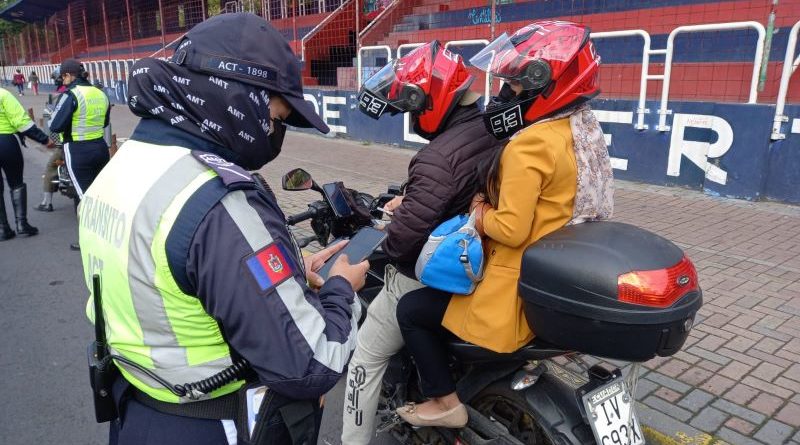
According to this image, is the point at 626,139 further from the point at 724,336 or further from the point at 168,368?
the point at 168,368

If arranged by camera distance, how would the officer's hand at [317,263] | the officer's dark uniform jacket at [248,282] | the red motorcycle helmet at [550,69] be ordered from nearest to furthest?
the officer's dark uniform jacket at [248,282]
the officer's hand at [317,263]
the red motorcycle helmet at [550,69]

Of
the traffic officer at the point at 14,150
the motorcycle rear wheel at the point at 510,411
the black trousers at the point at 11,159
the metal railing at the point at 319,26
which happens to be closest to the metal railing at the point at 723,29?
the motorcycle rear wheel at the point at 510,411

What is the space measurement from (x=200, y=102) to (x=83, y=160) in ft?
19.7

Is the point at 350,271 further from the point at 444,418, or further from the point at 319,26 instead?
the point at 319,26

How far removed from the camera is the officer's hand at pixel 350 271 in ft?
5.38

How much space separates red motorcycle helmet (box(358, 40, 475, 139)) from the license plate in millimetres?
1226

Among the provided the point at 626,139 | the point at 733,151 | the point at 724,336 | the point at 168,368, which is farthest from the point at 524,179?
the point at 626,139

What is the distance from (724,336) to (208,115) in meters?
3.61

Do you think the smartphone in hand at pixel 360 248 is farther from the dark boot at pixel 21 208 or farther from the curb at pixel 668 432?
the dark boot at pixel 21 208

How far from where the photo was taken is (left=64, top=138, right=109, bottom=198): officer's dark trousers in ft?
21.1

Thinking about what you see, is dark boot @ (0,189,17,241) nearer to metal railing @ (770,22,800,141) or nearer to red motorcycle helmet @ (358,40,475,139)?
→ red motorcycle helmet @ (358,40,475,139)

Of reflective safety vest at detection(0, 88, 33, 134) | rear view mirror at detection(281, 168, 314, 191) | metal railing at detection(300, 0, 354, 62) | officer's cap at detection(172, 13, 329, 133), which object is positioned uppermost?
metal railing at detection(300, 0, 354, 62)

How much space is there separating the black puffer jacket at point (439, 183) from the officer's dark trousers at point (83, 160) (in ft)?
17.9

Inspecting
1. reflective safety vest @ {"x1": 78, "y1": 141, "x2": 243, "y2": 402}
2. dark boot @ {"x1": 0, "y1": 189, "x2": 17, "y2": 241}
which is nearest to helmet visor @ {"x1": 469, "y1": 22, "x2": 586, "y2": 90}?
reflective safety vest @ {"x1": 78, "y1": 141, "x2": 243, "y2": 402}
